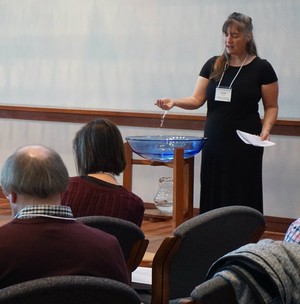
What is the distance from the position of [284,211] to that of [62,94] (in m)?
2.53

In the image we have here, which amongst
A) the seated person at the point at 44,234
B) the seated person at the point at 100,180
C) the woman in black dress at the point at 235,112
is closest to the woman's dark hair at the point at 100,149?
the seated person at the point at 100,180

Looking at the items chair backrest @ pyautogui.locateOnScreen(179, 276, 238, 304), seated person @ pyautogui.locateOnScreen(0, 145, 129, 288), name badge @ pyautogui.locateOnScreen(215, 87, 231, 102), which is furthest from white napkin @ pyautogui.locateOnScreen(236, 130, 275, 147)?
chair backrest @ pyautogui.locateOnScreen(179, 276, 238, 304)

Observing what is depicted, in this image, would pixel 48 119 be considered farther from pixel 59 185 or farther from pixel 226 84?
pixel 59 185

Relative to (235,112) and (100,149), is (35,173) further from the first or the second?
(235,112)

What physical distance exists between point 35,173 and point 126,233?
0.44 metres

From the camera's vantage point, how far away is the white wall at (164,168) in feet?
20.0

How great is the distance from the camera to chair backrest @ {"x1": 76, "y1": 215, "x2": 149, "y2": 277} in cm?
235

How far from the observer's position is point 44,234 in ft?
6.38

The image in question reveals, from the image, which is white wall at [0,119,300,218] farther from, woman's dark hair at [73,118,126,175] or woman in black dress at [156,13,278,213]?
woman's dark hair at [73,118,126,175]

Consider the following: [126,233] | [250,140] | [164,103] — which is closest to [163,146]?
[164,103]

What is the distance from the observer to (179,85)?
6.66 metres

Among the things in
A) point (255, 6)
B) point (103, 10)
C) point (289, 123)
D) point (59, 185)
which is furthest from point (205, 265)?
point (103, 10)

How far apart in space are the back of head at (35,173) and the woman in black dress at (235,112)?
106 inches

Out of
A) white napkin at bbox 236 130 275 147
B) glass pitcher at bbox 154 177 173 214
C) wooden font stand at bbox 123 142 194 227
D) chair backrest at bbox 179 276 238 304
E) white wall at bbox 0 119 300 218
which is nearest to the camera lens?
chair backrest at bbox 179 276 238 304
